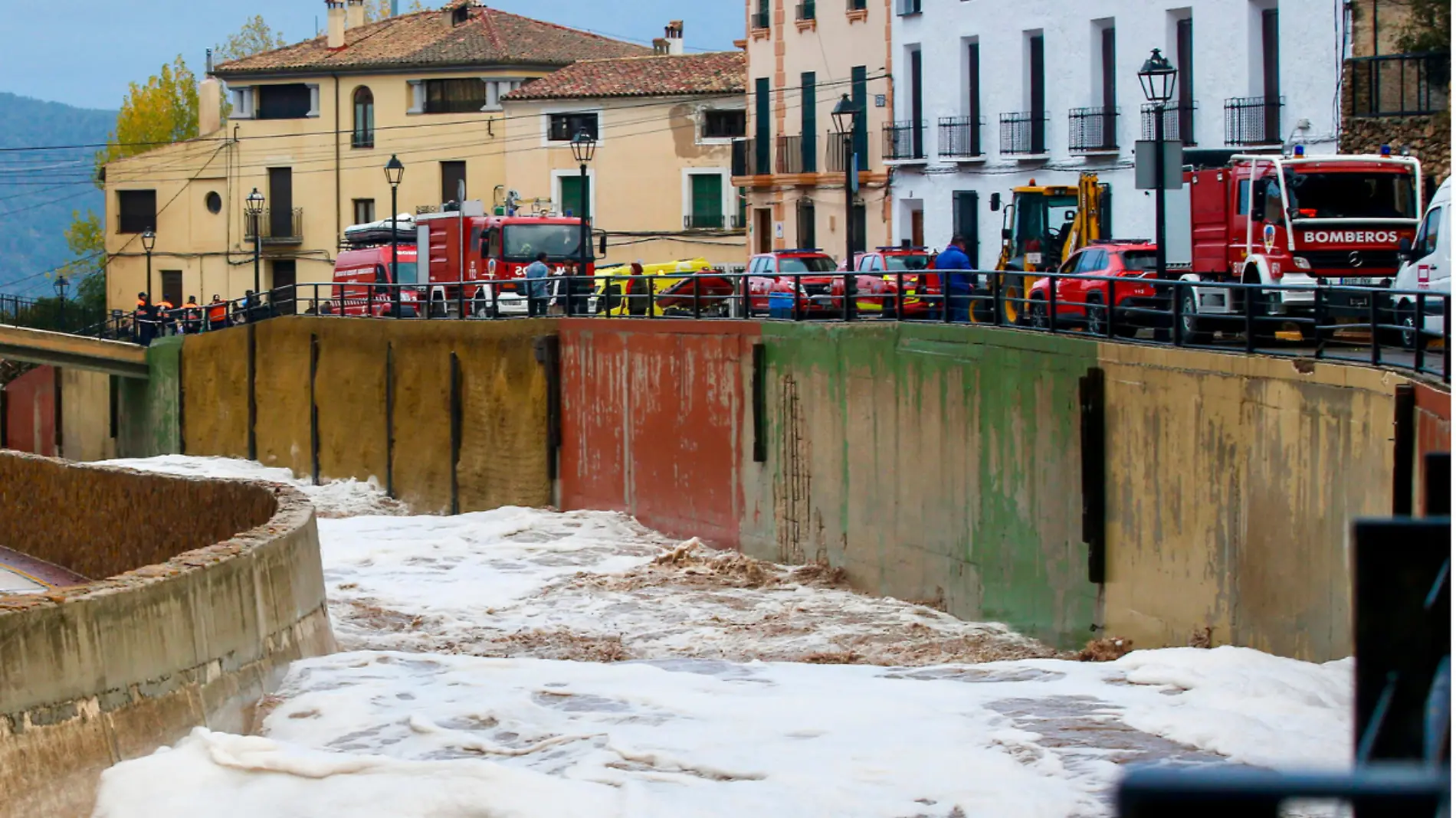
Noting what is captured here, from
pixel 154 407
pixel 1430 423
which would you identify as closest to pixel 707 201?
pixel 154 407

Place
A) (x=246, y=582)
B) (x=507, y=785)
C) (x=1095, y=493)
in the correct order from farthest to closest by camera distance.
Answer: (x=1095, y=493) → (x=246, y=582) → (x=507, y=785)

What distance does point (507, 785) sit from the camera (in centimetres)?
1201

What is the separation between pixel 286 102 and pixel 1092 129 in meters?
38.9

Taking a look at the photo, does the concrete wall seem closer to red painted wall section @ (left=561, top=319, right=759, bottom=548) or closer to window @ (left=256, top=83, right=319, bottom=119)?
red painted wall section @ (left=561, top=319, right=759, bottom=548)

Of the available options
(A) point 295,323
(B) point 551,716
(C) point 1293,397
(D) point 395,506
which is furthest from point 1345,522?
(A) point 295,323

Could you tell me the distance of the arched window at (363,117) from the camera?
2761 inches

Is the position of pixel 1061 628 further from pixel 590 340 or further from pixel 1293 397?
pixel 590 340

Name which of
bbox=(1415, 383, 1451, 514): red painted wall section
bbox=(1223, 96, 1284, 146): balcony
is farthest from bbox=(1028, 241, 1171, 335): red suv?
bbox=(1223, 96, 1284, 146): balcony

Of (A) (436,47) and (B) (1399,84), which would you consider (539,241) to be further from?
(A) (436,47)

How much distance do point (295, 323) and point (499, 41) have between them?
30.7 m

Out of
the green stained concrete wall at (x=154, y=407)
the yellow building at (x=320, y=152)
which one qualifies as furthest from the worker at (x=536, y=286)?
the yellow building at (x=320, y=152)

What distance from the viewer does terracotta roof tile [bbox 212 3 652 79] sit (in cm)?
6944

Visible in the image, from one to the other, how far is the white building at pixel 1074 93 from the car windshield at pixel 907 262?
5.58m

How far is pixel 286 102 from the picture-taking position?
235 feet
